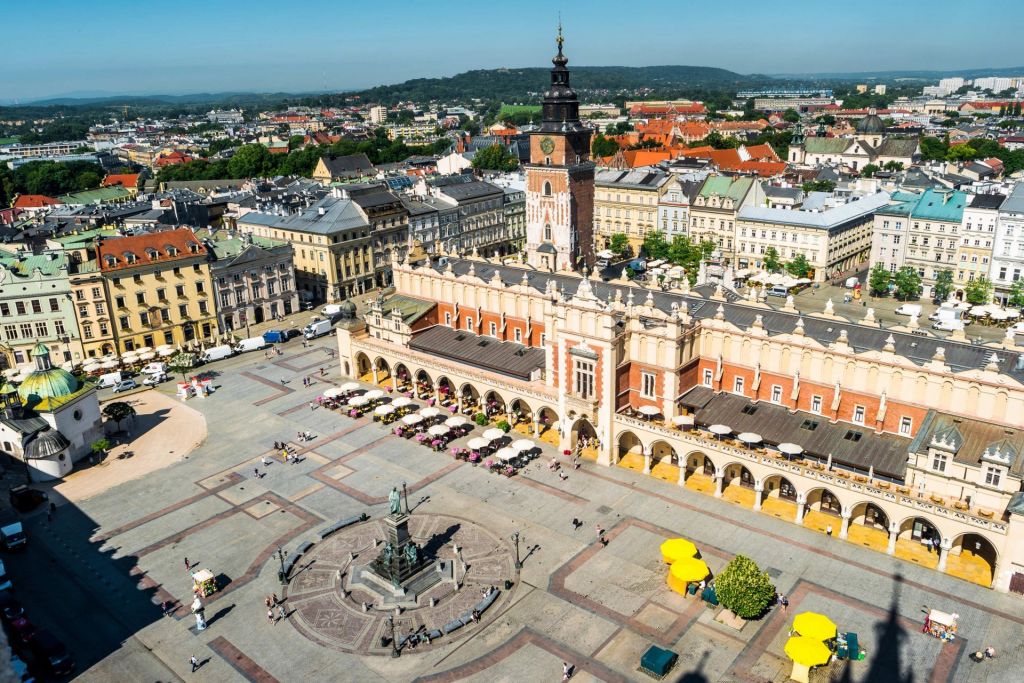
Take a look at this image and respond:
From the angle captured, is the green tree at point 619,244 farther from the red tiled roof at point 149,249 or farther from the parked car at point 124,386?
the parked car at point 124,386

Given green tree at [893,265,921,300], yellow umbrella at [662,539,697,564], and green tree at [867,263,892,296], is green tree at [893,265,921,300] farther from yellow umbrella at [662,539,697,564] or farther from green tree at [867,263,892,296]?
yellow umbrella at [662,539,697,564]

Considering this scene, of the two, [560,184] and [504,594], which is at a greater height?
[560,184]

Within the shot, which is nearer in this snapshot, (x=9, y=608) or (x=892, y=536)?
(x=9, y=608)

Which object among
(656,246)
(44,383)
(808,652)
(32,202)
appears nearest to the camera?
(808,652)

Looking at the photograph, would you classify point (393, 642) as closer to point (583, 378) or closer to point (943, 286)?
point (583, 378)

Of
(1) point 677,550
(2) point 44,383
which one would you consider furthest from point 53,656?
(1) point 677,550

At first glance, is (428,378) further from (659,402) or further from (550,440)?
(659,402)

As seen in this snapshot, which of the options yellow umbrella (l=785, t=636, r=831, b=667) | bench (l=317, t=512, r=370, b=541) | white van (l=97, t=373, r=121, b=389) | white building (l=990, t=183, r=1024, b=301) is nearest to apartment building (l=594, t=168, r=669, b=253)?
white building (l=990, t=183, r=1024, b=301)
